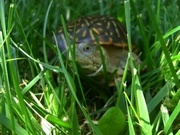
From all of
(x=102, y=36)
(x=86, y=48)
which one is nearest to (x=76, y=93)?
(x=86, y=48)

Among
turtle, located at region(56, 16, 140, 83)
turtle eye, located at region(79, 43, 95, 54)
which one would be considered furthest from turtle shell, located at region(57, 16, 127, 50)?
turtle eye, located at region(79, 43, 95, 54)

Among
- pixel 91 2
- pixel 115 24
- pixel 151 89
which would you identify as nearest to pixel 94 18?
pixel 115 24

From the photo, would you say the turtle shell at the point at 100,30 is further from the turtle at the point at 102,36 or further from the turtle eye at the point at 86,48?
the turtle eye at the point at 86,48

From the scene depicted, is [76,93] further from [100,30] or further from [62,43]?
[100,30]

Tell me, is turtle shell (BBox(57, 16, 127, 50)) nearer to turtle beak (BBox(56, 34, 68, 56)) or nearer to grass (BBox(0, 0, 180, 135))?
turtle beak (BBox(56, 34, 68, 56))

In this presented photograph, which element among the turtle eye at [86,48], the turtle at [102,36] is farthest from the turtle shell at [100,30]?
→ the turtle eye at [86,48]

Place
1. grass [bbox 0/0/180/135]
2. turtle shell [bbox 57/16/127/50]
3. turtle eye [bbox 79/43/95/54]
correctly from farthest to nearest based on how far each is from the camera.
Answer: turtle shell [bbox 57/16/127/50]
turtle eye [bbox 79/43/95/54]
grass [bbox 0/0/180/135]

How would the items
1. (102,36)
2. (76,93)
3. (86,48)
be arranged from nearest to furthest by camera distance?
1. (76,93)
2. (86,48)
3. (102,36)

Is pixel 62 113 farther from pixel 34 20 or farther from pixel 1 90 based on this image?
pixel 34 20
